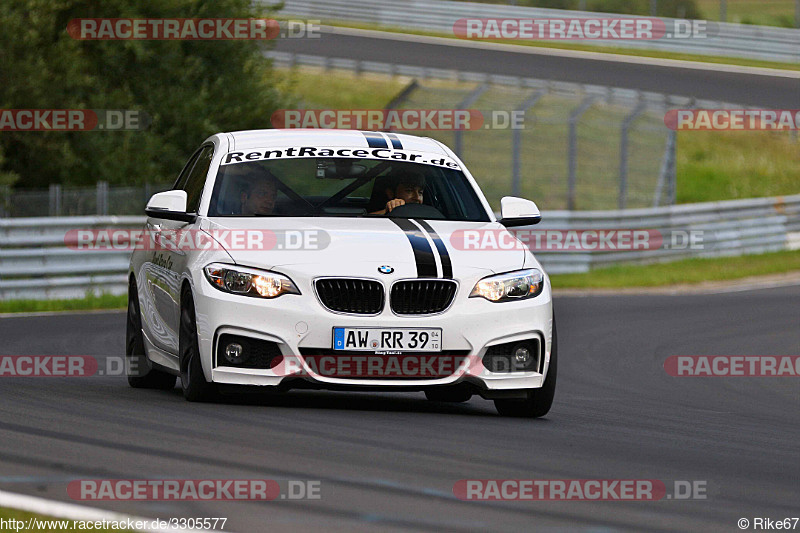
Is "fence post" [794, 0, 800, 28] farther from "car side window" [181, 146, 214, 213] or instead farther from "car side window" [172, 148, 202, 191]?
"car side window" [181, 146, 214, 213]

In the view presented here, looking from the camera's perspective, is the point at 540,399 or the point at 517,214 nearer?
the point at 540,399

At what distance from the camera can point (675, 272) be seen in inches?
977

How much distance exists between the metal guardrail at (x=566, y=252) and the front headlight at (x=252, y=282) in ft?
35.1

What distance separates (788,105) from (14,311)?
21.4m

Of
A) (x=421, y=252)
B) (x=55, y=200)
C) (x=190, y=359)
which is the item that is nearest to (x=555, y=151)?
(x=55, y=200)

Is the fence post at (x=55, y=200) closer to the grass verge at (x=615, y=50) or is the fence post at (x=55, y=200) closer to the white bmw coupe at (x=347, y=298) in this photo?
the white bmw coupe at (x=347, y=298)

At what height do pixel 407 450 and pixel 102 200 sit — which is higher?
pixel 407 450

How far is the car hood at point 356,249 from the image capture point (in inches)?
327

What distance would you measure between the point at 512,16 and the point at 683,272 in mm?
19634

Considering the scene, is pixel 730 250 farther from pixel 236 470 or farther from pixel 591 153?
pixel 236 470

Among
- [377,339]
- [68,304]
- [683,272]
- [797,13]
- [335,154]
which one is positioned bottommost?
[683,272]

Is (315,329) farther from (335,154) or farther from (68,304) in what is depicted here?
(68,304)

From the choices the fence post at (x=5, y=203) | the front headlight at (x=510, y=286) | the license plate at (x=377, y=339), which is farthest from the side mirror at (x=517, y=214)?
the fence post at (x=5, y=203)

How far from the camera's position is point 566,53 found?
137ft
